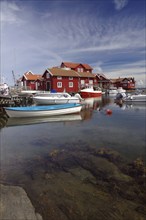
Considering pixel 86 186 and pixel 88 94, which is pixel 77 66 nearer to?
pixel 88 94

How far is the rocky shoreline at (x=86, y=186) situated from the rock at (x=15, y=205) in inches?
7.6

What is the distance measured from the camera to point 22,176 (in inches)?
281

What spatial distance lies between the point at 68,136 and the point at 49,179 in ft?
20.0

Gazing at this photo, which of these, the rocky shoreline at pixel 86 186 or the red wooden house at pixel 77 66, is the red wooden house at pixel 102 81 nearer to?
the red wooden house at pixel 77 66

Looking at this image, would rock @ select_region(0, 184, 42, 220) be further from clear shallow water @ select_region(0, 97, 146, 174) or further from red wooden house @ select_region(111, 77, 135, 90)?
red wooden house @ select_region(111, 77, 135, 90)

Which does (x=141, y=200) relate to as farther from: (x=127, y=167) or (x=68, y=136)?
(x=68, y=136)

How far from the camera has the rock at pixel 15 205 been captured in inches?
190

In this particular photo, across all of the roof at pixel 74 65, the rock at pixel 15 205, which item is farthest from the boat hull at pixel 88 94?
the rock at pixel 15 205

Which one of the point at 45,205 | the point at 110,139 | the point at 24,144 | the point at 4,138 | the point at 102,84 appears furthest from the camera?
the point at 102,84

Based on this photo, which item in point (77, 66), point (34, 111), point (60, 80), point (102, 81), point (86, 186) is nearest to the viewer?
point (86, 186)

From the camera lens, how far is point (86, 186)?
6.32 m

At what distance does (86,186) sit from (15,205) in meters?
2.53

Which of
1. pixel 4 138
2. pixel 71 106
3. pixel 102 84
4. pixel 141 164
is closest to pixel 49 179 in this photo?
pixel 141 164

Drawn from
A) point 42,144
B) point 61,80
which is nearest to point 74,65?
point 61,80
